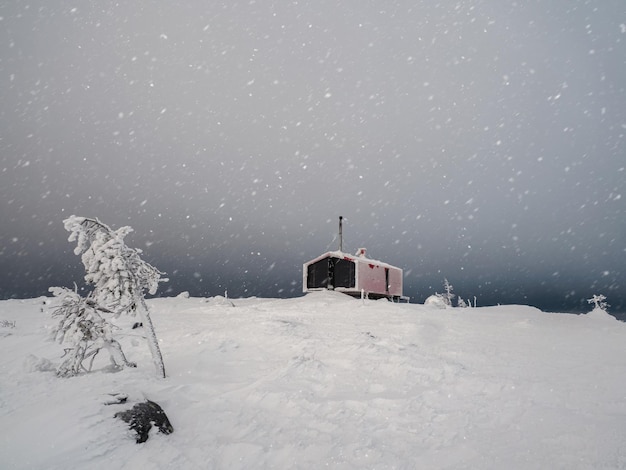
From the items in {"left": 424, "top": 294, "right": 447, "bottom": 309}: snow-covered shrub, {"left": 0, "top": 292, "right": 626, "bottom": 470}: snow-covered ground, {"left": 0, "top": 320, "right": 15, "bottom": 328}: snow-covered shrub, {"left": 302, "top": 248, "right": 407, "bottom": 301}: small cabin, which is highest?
{"left": 302, "top": 248, "right": 407, "bottom": 301}: small cabin

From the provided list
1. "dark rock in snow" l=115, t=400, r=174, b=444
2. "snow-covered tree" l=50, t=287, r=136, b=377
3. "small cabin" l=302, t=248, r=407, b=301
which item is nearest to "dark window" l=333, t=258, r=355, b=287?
"small cabin" l=302, t=248, r=407, b=301

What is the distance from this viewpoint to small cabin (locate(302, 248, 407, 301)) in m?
31.3

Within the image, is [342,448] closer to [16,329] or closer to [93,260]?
[93,260]

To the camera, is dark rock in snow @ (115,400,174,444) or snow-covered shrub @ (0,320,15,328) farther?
snow-covered shrub @ (0,320,15,328)

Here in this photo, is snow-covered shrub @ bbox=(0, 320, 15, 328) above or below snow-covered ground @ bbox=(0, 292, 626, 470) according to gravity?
below

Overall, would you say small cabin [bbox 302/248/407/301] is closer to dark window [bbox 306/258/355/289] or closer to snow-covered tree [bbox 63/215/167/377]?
dark window [bbox 306/258/355/289]

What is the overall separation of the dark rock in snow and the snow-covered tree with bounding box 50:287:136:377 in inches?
123

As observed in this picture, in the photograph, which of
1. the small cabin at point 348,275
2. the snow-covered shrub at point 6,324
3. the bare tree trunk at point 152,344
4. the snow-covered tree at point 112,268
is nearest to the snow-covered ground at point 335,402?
the bare tree trunk at point 152,344

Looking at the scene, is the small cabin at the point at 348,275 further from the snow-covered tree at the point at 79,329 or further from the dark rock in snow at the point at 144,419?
the dark rock in snow at the point at 144,419

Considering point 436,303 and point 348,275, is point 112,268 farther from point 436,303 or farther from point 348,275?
point 348,275

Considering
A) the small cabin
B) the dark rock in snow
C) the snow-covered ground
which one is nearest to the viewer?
the snow-covered ground

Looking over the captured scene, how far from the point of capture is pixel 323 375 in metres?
9.08

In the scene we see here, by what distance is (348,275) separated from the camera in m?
31.5

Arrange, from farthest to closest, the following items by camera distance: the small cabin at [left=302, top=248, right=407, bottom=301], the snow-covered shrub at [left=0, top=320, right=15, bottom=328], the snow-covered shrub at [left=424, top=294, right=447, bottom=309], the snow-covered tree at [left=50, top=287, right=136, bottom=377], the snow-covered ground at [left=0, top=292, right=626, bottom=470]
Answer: the small cabin at [left=302, top=248, right=407, bottom=301]
the snow-covered shrub at [left=424, top=294, right=447, bottom=309]
the snow-covered shrub at [left=0, top=320, right=15, bottom=328]
the snow-covered tree at [left=50, top=287, right=136, bottom=377]
the snow-covered ground at [left=0, top=292, right=626, bottom=470]
